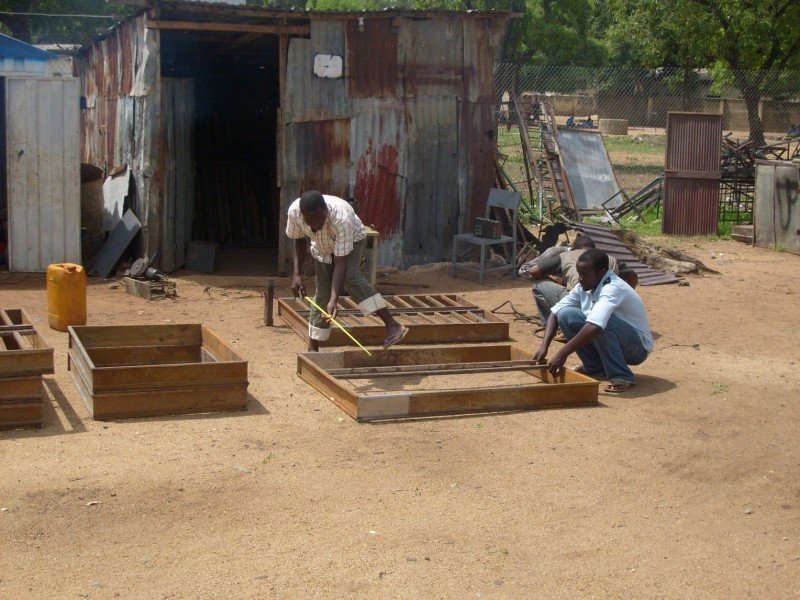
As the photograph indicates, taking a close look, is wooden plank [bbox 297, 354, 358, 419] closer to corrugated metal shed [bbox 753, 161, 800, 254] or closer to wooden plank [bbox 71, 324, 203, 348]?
wooden plank [bbox 71, 324, 203, 348]

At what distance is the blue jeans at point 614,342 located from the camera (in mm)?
7789

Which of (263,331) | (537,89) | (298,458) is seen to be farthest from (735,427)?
(537,89)

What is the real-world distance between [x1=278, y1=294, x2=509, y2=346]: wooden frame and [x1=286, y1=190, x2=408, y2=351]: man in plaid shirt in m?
0.90

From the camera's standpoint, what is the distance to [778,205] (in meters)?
16.1

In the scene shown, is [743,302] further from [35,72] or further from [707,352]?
[35,72]

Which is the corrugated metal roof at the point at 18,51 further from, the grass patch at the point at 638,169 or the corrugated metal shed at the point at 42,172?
the grass patch at the point at 638,169

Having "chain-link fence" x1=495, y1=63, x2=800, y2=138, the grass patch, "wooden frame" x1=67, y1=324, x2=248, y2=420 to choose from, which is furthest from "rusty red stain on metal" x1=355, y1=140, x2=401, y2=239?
"chain-link fence" x1=495, y1=63, x2=800, y2=138

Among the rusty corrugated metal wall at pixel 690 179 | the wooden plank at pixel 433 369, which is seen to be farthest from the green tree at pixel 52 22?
the wooden plank at pixel 433 369

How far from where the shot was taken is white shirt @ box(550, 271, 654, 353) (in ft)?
24.2

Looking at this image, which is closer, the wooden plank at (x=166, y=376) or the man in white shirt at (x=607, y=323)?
the wooden plank at (x=166, y=376)

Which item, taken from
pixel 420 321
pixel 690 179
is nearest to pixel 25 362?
pixel 420 321

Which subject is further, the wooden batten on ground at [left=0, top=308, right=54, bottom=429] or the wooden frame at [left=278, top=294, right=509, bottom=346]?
the wooden frame at [left=278, top=294, right=509, bottom=346]

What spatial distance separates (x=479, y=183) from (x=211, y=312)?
4.68 metres

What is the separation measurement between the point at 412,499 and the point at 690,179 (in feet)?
44.5
